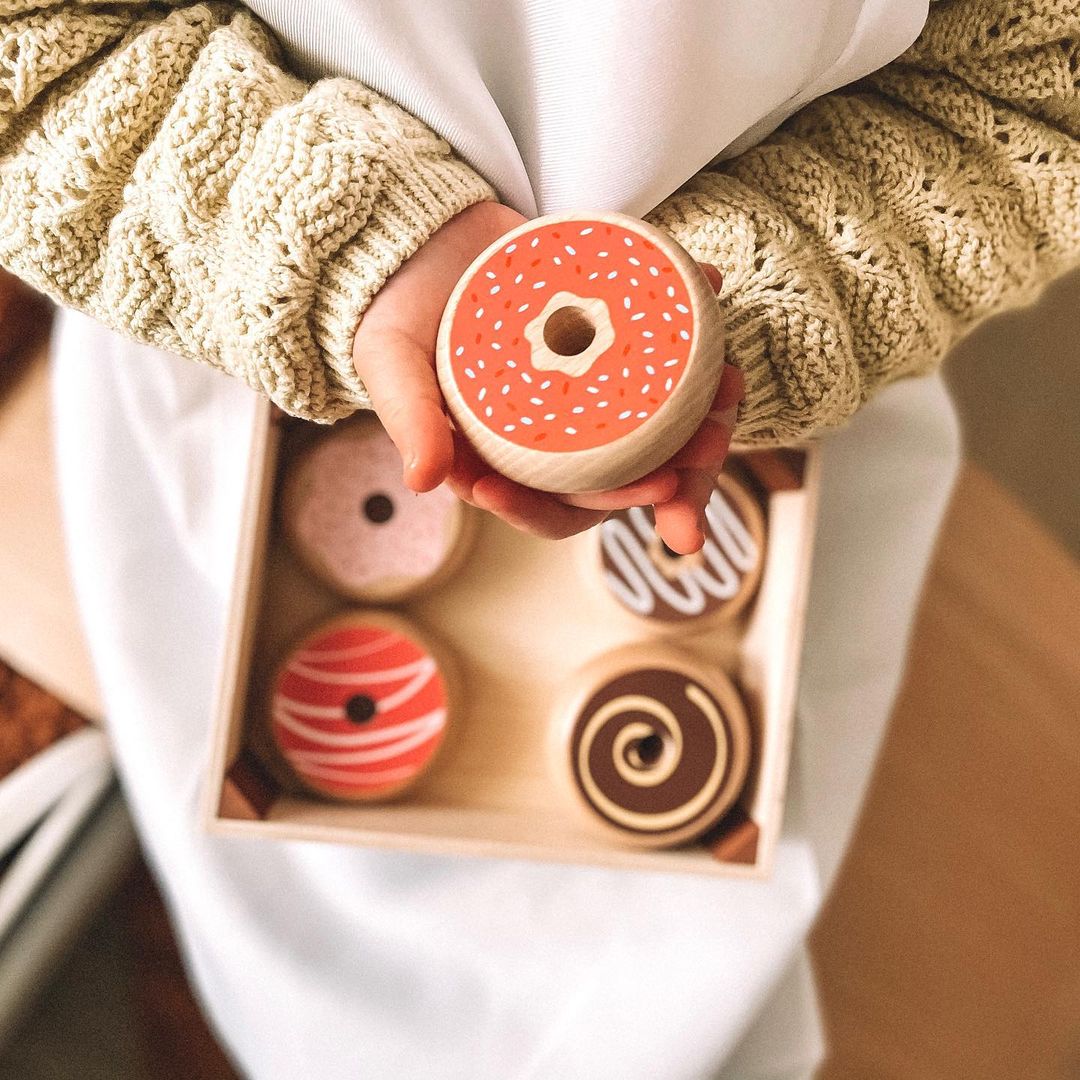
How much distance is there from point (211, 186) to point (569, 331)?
0.15 metres

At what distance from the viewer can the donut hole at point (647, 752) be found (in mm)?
581

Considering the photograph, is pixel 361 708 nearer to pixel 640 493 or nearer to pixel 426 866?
pixel 426 866

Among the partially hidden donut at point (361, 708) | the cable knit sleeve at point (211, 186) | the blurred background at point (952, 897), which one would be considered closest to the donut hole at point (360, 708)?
the partially hidden donut at point (361, 708)

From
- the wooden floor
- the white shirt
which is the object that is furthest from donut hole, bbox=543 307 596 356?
the wooden floor

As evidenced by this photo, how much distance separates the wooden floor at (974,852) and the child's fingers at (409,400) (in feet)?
2.48

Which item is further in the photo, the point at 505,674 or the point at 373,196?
the point at 505,674

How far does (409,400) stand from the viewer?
307mm

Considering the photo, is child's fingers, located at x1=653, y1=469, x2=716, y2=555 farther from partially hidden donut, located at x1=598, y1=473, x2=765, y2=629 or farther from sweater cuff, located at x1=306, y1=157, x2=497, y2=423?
partially hidden donut, located at x1=598, y1=473, x2=765, y2=629

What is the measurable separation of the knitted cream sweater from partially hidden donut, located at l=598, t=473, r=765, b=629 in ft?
0.48

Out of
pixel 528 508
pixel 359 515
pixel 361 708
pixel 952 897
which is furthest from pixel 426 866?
pixel 952 897

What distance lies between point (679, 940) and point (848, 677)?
0.67 ft

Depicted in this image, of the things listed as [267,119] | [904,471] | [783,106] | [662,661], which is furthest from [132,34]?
[904,471]

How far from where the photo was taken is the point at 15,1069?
93 centimetres

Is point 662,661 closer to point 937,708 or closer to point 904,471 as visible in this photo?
point 904,471
